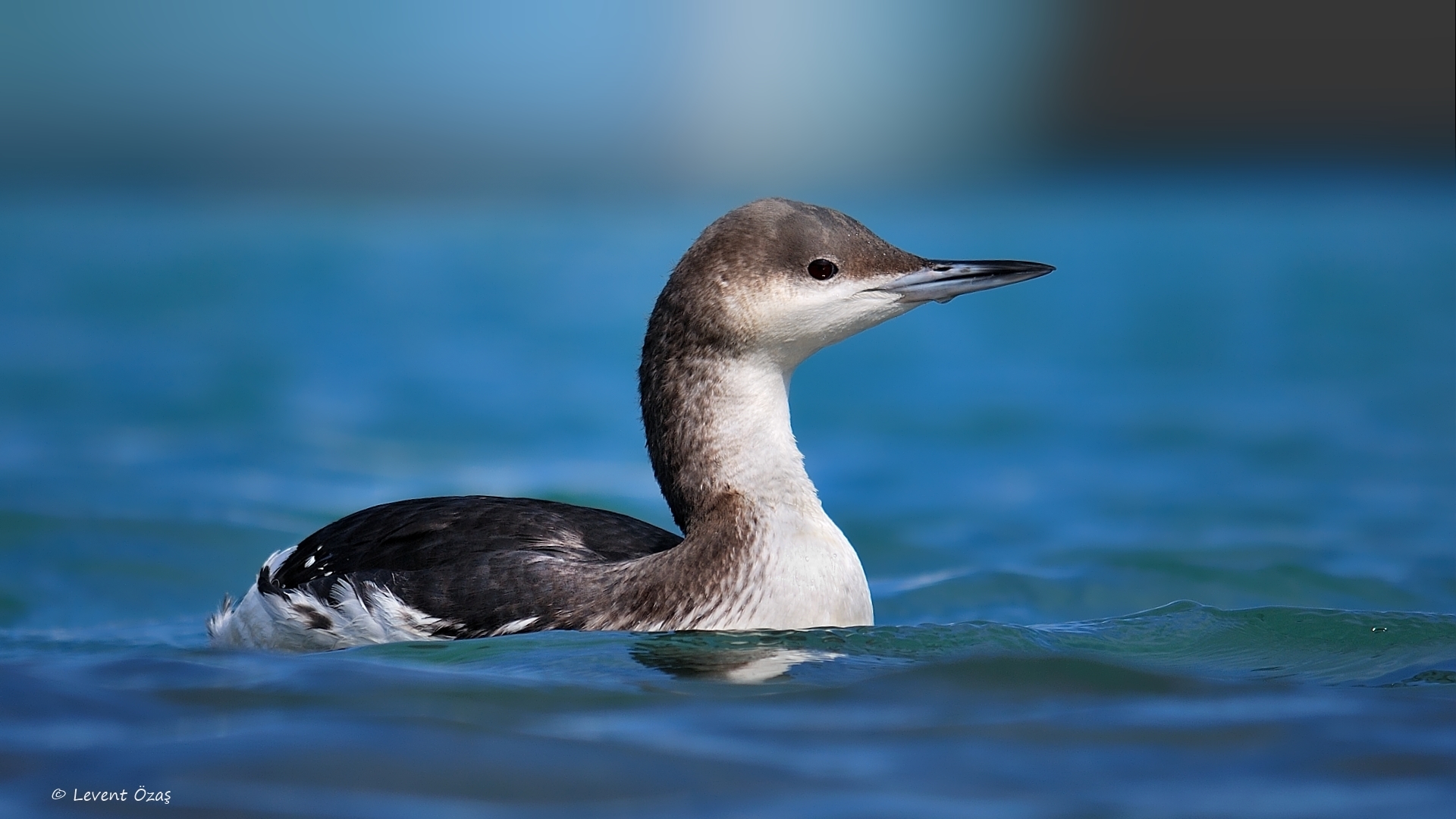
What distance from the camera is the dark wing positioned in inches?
206

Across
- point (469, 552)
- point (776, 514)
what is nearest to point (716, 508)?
point (776, 514)

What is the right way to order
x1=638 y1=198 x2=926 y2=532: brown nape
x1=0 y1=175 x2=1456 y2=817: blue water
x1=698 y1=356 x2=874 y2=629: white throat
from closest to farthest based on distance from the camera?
x1=0 y1=175 x2=1456 y2=817: blue water → x1=698 y1=356 x2=874 y2=629: white throat → x1=638 y1=198 x2=926 y2=532: brown nape

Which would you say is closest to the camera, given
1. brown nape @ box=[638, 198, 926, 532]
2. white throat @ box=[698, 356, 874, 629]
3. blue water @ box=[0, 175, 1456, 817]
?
blue water @ box=[0, 175, 1456, 817]

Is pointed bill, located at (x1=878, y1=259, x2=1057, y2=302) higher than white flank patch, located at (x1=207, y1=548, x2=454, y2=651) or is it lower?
higher

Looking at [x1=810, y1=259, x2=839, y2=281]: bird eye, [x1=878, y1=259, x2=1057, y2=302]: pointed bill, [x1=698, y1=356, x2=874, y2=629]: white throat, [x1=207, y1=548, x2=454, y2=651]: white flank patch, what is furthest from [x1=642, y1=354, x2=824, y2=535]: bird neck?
[x1=207, y1=548, x2=454, y2=651]: white flank patch

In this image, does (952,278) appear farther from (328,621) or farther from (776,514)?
(328,621)

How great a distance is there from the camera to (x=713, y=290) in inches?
210

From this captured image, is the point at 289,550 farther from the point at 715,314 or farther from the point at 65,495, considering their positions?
the point at 65,495

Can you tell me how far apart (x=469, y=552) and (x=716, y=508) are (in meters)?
0.78

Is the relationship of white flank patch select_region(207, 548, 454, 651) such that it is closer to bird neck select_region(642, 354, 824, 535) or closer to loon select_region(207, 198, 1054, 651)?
loon select_region(207, 198, 1054, 651)

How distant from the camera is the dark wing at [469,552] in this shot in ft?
17.2

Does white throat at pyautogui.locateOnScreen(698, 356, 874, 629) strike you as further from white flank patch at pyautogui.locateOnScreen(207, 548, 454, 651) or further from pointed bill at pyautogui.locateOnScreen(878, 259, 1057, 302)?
white flank patch at pyautogui.locateOnScreen(207, 548, 454, 651)

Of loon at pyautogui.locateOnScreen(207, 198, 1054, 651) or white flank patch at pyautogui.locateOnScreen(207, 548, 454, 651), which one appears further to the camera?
white flank patch at pyautogui.locateOnScreen(207, 548, 454, 651)

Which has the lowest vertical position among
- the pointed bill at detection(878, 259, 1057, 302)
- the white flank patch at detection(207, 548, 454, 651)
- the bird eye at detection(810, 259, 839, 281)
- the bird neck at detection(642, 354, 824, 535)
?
the white flank patch at detection(207, 548, 454, 651)
